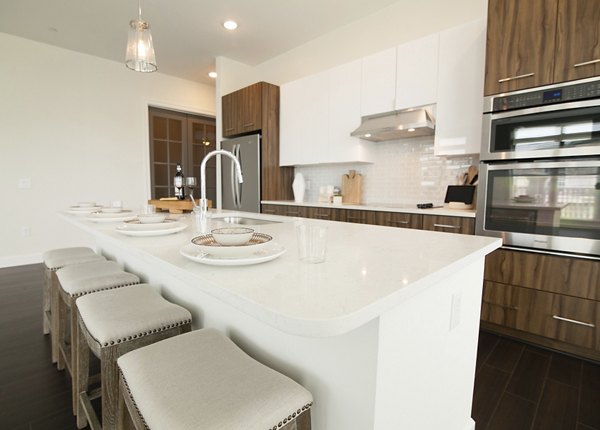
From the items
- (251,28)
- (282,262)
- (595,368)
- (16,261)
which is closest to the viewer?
(282,262)

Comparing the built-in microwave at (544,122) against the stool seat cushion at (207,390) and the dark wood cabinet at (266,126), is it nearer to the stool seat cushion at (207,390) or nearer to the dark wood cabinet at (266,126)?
the stool seat cushion at (207,390)

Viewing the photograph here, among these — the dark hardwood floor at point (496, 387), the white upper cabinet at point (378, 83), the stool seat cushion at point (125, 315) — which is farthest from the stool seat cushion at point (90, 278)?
the white upper cabinet at point (378, 83)

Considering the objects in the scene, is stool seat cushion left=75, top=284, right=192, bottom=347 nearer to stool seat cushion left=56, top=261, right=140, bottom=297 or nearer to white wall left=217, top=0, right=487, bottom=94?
stool seat cushion left=56, top=261, right=140, bottom=297

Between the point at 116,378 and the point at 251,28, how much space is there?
3757mm

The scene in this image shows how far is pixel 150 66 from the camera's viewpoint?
2.31 meters

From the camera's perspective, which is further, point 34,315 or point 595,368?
point 34,315

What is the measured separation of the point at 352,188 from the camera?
3.61 metres

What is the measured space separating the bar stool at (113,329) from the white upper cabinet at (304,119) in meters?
2.70

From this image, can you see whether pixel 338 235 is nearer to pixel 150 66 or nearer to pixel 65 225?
pixel 150 66

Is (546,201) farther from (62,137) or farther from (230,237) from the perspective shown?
(62,137)

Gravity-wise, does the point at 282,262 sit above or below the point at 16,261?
above

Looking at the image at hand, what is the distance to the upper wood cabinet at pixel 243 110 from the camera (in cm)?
403

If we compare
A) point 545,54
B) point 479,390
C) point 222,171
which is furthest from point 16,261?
point 545,54

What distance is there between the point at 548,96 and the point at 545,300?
4.28 feet
